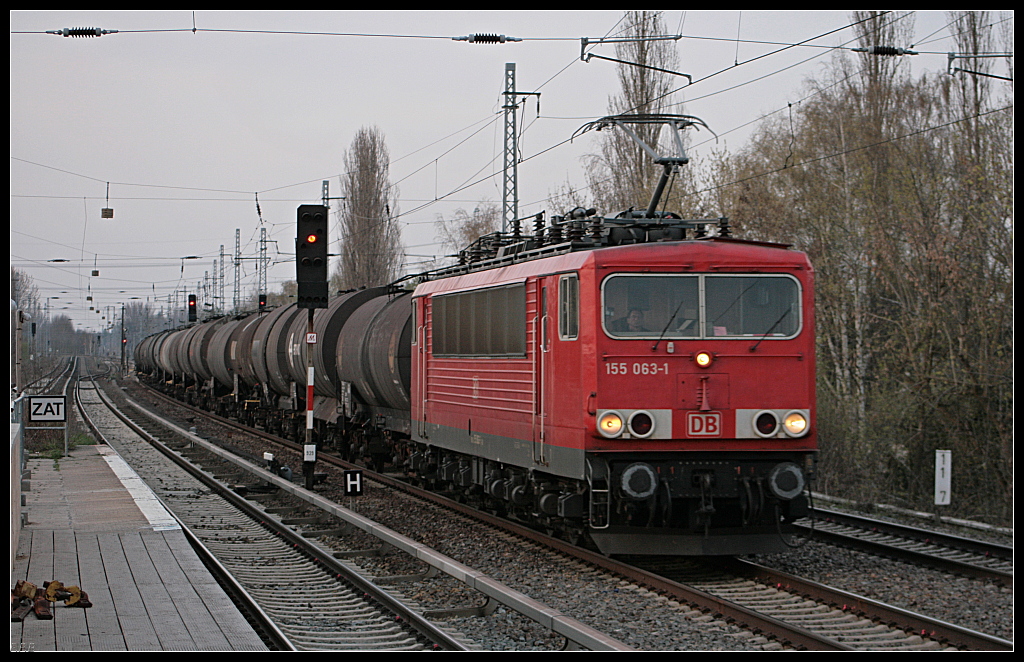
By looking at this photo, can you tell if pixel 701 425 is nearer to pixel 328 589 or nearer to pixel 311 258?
pixel 328 589

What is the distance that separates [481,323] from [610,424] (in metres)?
3.02

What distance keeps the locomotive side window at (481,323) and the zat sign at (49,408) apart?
7.08 m

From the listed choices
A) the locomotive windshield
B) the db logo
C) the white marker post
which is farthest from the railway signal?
the white marker post

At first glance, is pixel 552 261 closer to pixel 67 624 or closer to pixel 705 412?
pixel 705 412

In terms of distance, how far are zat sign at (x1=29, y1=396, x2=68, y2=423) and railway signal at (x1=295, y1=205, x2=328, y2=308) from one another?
14.5 feet

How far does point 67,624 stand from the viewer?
7168 mm

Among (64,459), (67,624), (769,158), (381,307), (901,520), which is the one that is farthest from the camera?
(769,158)

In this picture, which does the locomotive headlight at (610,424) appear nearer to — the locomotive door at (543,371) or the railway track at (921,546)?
the locomotive door at (543,371)

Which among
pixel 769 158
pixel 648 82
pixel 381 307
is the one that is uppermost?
pixel 648 82

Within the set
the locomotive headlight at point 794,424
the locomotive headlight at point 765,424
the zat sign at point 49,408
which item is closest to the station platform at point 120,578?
the zat sign at point 49,408

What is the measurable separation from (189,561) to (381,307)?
889cm

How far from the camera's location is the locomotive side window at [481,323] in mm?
10852

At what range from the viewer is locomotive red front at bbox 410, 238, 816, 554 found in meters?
9.26
